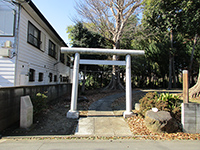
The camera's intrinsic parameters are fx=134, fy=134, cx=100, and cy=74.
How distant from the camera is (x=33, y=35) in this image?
898 cm

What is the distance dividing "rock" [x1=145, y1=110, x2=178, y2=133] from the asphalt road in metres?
0.56

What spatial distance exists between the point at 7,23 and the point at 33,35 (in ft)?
6.22

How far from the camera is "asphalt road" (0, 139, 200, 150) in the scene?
3.75 meters

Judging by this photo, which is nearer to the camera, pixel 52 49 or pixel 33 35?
pixel 33 35

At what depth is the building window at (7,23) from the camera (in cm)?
711

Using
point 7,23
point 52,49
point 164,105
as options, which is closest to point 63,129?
point 164,105

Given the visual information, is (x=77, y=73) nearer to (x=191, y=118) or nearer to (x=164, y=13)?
(x=191, y=118)

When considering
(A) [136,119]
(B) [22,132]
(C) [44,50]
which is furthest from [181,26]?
(B) [22,132]

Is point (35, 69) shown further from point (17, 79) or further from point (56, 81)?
point (56, 81)

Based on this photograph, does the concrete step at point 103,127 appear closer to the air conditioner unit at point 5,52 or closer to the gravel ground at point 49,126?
the gravel ground at point 49,126

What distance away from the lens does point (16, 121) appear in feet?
18.0

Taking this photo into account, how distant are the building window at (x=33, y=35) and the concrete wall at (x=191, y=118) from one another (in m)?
9.01

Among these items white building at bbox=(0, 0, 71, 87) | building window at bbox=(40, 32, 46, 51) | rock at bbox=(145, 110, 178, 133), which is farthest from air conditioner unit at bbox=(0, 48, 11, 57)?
rock at bbox=(145, 110, 178, 133)

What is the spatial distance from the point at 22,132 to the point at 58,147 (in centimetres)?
185
